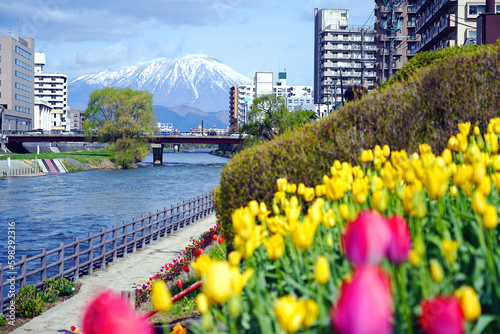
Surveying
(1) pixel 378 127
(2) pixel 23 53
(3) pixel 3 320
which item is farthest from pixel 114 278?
(2) pixel 23 53

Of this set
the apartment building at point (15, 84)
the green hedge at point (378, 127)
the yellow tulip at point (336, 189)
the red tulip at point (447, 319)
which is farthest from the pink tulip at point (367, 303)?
the apartment building at point (15, 84)

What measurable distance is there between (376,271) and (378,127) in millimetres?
7976

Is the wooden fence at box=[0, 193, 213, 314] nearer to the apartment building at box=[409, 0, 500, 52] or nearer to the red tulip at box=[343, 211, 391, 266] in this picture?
the red tulip at box=[343, 211, 391, 266]

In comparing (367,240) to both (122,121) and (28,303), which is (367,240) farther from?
(122,121)

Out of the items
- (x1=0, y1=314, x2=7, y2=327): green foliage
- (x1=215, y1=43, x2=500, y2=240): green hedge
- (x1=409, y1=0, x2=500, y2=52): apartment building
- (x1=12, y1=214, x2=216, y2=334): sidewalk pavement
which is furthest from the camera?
(x1=409, y1=0, x2=500, y2=52): apartment building

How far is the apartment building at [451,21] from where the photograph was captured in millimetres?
49906

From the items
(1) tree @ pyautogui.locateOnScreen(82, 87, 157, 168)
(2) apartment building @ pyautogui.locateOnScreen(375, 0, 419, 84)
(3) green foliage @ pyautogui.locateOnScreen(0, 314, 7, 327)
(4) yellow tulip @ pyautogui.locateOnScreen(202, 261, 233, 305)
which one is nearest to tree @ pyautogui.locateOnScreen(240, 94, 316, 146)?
(2) apartment building @ pyautogui.locateOnScreen(375, 0, 419, 84)

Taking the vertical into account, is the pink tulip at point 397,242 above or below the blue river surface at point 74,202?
above

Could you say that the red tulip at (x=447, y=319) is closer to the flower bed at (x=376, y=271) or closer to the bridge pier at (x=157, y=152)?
the flower bed at (x=376, y=271)

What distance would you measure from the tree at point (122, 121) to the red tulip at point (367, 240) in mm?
81951

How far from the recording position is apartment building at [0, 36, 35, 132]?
398 ft

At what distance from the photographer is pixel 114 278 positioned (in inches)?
664

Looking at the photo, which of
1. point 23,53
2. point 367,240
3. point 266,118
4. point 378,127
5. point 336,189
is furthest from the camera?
point 23,53

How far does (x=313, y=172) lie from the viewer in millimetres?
8477
